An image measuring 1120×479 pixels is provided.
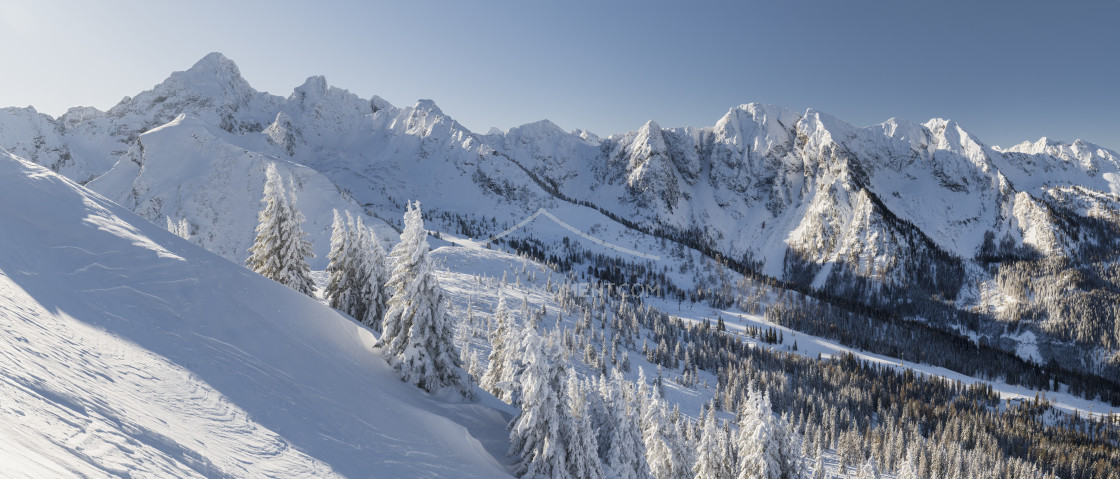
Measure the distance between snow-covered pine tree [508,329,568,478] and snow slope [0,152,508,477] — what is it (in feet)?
5.46

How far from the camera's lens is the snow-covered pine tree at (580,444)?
22.0m

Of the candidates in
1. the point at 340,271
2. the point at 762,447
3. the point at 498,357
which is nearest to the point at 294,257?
the point at 340,271

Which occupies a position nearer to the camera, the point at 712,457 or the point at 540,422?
the point at 540,422

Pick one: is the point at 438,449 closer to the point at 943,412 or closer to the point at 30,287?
the point at 30,287

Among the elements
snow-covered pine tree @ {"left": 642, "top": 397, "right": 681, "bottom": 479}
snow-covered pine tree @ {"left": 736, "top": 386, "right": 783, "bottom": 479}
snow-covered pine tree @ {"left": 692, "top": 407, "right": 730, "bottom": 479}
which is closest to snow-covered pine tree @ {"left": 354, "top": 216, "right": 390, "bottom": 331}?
snow-covered pine tree @ {"left": 642, "top": 397, "right": 681, "bottom": 479}

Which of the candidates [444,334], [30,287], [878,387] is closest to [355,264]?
[444,334]

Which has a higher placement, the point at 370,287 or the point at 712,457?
the point at 370,287

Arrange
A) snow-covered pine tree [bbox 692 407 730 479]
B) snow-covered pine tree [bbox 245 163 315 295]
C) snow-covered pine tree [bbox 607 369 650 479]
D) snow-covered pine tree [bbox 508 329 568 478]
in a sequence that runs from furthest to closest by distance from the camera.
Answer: snow-covered pine tree [bbox 245 163 315 295] < snow-covered pine tree [bbox 692 407 730 479] < snow-covered pine tree [bbox 607 369 650 479] < snow-covered pine tree [bbox 508 329 568 478]

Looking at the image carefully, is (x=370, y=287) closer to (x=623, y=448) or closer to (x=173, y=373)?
(x=173, y=373)

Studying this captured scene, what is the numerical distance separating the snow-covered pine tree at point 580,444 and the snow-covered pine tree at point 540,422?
1.19 feet

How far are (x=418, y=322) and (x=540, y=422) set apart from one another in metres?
8.56

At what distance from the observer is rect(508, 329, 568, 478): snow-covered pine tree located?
21.3m

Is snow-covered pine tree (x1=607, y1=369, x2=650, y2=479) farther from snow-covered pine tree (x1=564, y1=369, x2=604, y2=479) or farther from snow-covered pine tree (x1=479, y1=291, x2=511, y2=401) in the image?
snow-covered pine tree (x1=479, y1=291, x2=511, y2=401)

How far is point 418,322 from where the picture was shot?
24.9m
